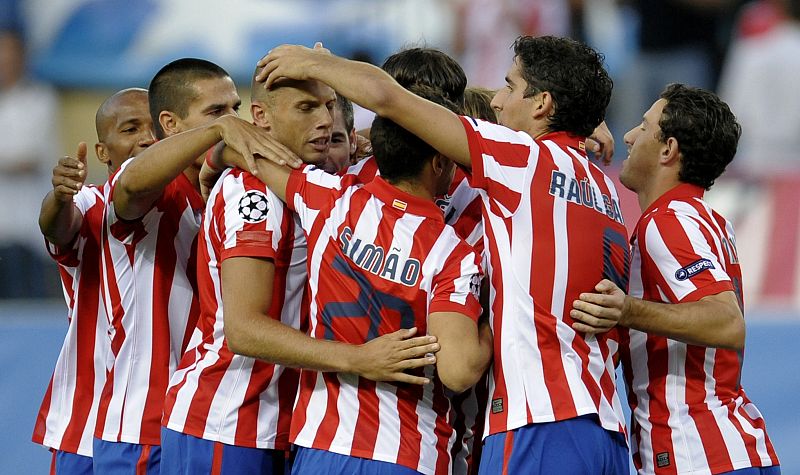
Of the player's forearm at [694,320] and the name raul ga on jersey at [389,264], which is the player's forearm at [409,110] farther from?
the player's forearm at [694,320]

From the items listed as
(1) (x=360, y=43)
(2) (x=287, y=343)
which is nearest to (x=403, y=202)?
(2) (x=287, y=343)

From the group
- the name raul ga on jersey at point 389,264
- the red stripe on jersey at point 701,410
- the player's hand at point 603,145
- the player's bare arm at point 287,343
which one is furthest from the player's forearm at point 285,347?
the player's hand at point 603,145

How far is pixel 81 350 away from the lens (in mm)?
4156

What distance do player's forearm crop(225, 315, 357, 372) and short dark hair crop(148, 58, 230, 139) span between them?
1124 mm

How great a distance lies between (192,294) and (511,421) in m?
1.36

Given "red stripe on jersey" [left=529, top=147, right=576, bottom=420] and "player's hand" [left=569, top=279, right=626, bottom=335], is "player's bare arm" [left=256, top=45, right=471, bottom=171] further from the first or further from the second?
"player's hand" [left=569, top=279, right=626, bottom=335]

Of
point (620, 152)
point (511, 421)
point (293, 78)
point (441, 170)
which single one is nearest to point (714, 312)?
point (511, 421)

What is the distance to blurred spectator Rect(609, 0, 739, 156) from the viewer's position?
9359 millimetres

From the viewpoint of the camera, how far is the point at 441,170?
328cm

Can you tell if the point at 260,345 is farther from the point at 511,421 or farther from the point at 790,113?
the point at 790,113

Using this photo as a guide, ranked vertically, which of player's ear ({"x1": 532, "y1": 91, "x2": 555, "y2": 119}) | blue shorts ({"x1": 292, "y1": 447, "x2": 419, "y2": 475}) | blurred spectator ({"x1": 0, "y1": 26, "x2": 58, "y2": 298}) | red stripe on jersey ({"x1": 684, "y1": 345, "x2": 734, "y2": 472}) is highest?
blurred spectator ({"x1": 0, "y1": 26, "x2": 58, "y2": 298})

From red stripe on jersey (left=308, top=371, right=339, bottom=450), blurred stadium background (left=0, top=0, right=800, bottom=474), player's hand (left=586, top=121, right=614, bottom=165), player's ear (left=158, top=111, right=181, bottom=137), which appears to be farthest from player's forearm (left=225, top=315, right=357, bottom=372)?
blurred stadium background (left=0, top=0, right=800, bottom=474)

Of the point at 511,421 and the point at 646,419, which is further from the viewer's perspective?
the point at 646,419

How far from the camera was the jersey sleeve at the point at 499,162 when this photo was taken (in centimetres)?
315
